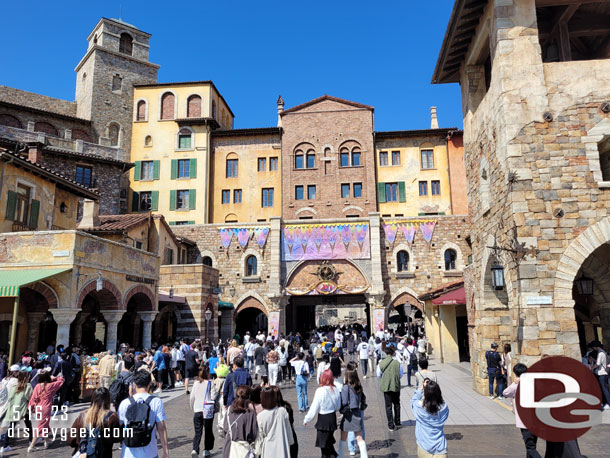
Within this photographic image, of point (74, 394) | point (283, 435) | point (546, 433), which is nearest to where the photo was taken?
point (283, 435)

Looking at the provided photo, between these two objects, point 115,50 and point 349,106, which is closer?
point 349,106

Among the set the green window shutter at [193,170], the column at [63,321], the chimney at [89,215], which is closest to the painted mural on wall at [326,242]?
the green window shutter at [193,170]

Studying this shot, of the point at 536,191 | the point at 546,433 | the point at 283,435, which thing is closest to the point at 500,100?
the point at 536,191

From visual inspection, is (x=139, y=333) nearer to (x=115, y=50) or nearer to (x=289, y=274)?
(x=289, y=274)

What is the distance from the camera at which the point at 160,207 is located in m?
35.5

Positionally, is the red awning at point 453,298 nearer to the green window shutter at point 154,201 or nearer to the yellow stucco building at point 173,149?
the yellow stucco building at point 173,149

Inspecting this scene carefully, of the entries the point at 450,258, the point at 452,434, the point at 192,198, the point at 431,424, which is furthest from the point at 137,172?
the point at 431,424

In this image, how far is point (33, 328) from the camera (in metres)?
17.2

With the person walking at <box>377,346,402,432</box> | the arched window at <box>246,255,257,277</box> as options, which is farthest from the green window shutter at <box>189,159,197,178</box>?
the person walking at <box>377,346,402,432</box>

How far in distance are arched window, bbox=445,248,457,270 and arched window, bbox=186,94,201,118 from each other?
22.3 metres

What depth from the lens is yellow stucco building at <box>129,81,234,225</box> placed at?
116ft

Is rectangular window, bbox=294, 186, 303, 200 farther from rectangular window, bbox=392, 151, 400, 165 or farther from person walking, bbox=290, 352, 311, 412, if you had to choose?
person walking, bbox=290, 352, 311, 412

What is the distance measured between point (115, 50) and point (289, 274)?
85.9 feet

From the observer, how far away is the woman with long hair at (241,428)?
A: 17.6 ft
